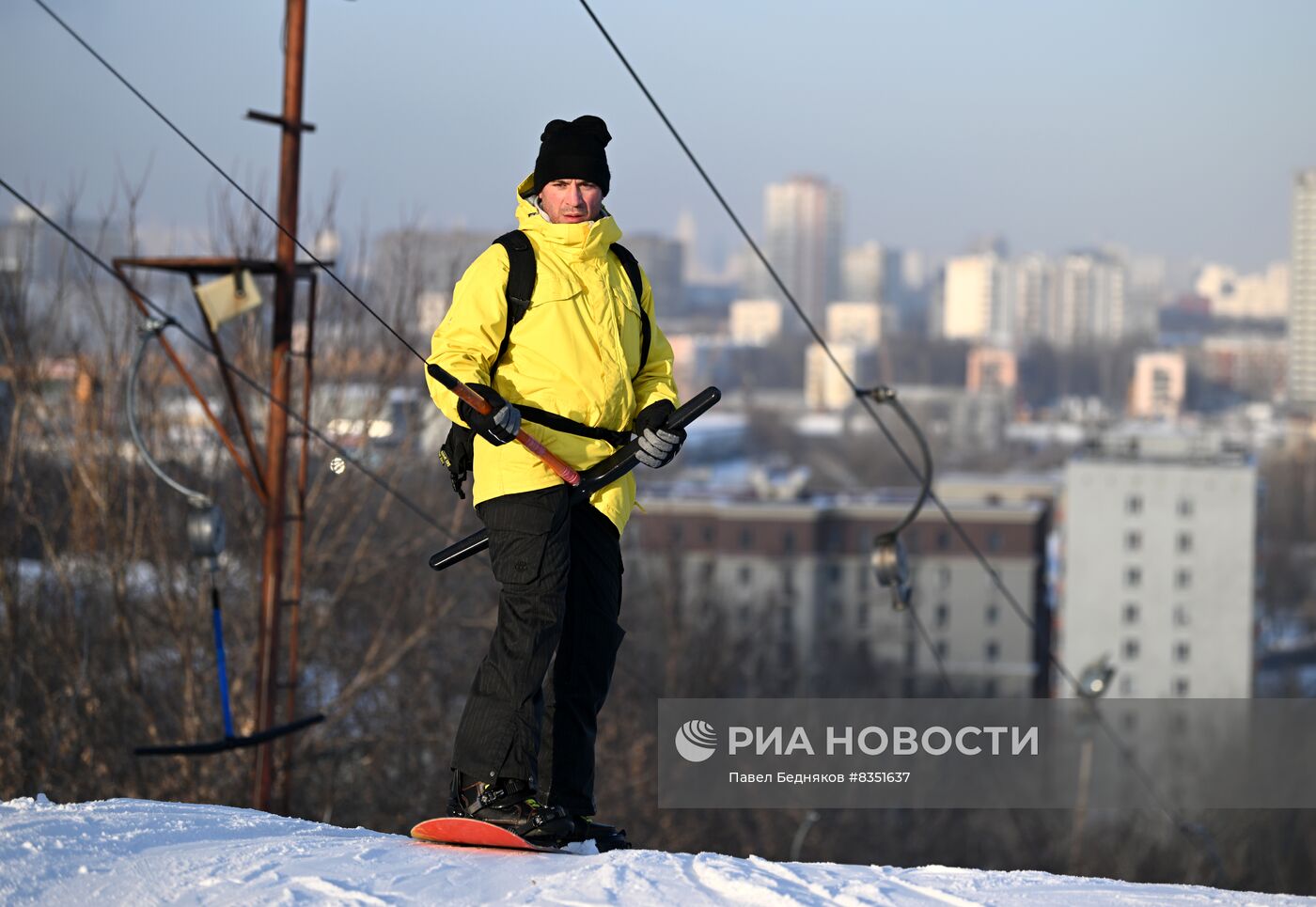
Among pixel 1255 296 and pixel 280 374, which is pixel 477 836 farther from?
pixel 1255 296

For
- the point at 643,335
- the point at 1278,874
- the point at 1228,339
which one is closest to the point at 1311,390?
the point at 1228,339

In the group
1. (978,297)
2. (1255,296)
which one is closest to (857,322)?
(978,297)

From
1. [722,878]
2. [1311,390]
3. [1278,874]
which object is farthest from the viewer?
[1311,390]

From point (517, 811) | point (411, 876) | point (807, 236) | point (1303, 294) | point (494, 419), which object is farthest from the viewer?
point (807, 236)

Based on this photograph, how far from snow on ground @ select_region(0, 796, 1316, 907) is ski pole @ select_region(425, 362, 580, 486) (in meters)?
0.81

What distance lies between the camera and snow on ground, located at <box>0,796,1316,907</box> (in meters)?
3.45

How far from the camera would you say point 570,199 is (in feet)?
13.2

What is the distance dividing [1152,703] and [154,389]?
42824mm

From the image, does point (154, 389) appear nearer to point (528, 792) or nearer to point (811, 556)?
point (528, 792)

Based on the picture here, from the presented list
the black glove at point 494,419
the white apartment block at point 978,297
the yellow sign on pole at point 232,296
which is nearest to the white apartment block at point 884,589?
the yellow sign on pole at point 232,296

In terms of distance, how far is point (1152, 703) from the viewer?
56188mm

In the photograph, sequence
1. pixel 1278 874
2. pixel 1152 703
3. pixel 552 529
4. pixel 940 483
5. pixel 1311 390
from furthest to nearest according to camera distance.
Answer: pixel 1311 390, pixel 940 483, pixel 1152 703, pixel 1278 874, pixel 552 529

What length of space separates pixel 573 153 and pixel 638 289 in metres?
0.36

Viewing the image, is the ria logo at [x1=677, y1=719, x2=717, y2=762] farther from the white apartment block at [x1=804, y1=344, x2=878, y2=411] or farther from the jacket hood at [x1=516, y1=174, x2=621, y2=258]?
the white apartment block at [x1=804, y1=344, x2=878, y2=411]
